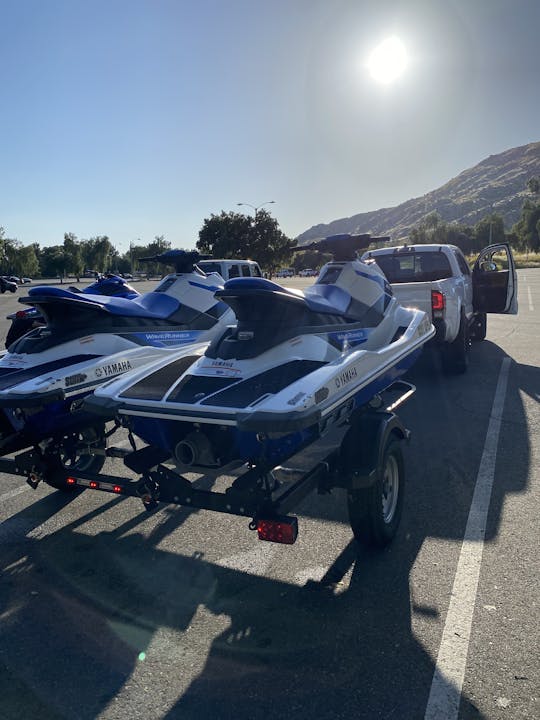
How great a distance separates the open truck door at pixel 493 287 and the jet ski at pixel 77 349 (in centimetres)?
689

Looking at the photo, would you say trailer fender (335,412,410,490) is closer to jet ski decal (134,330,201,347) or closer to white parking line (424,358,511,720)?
white parking line (424,358,511,720)

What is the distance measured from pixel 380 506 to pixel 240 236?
53.4 m

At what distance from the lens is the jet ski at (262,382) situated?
333 cm

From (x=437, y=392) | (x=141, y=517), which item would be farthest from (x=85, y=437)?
(x=437, y=392)

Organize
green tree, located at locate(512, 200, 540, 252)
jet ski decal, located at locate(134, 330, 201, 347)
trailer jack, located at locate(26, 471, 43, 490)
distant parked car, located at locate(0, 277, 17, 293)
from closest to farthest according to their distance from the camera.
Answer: trailer jack, located at locate(26, 471, 43, 490) → jet ski decal, located at locate(134, 330, 201, 347) → distant parked car, located at locate(0, 277, 17, 293) → green tree, located at locate(512, 200, 540, 252)

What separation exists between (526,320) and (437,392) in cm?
945

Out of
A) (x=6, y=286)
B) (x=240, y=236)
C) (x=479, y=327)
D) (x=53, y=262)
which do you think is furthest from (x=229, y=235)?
(x=53, y=262)

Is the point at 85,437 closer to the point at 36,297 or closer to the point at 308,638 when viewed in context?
the point at 36,297

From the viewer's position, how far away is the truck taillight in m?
8.76

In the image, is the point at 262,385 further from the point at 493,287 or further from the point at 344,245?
the point at 493,287

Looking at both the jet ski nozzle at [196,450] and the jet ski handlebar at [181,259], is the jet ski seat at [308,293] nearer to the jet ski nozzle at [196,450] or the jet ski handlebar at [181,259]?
the jet ski nozzle at [196,450]

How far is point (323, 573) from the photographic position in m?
3.81

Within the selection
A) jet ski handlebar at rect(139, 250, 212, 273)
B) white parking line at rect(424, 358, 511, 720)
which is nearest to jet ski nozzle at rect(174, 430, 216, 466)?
white parking line at rect(424, 358, 511, 720)

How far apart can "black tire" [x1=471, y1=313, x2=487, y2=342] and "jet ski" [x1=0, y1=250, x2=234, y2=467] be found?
7838mm
